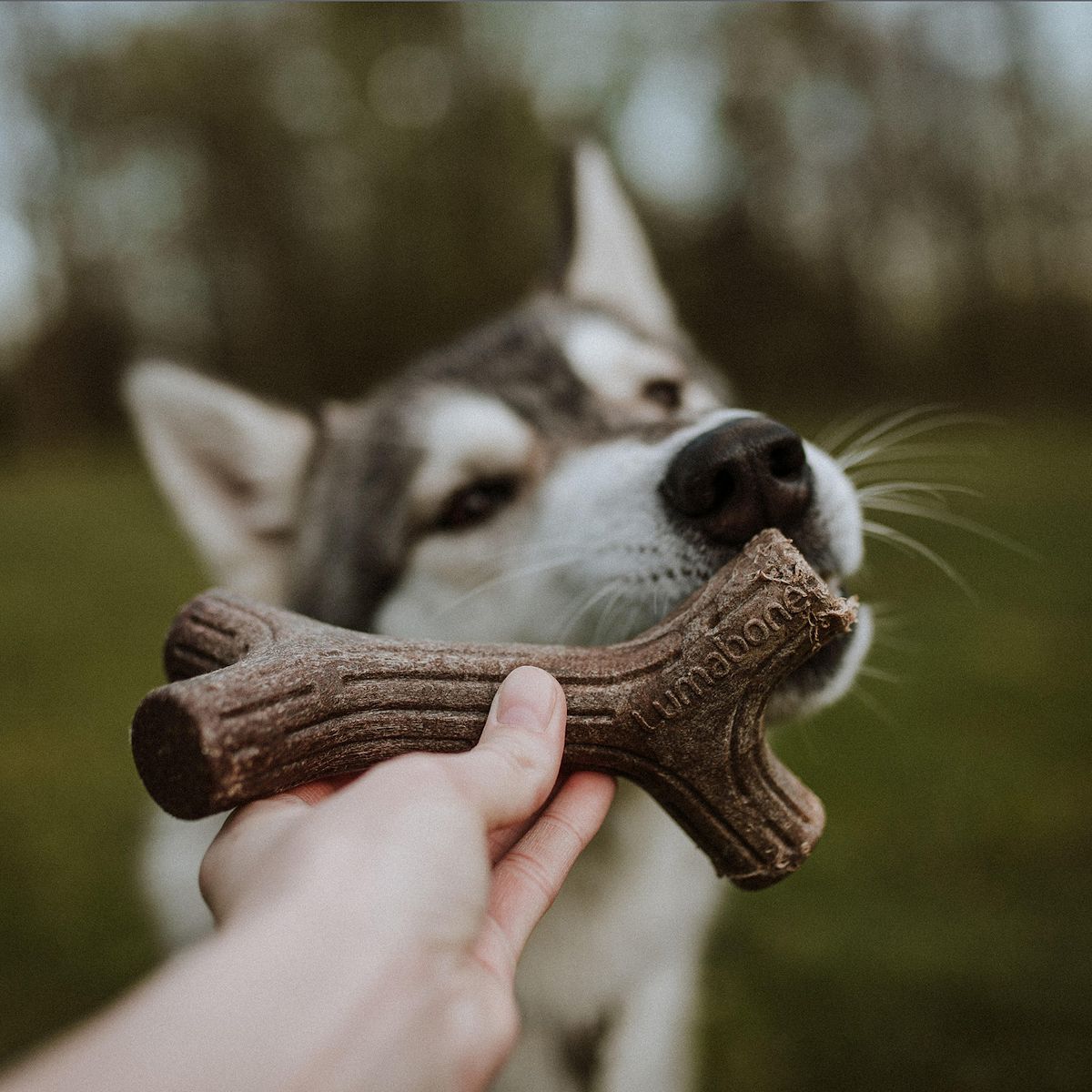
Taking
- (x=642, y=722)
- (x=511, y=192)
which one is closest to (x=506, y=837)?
(x=642, y=722)

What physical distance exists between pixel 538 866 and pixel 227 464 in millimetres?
1664

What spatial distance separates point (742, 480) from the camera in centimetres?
163

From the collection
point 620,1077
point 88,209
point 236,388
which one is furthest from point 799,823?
point 88,209

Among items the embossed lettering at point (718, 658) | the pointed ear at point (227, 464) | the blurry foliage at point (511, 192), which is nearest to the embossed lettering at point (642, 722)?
the embossed lettering at point (718, 658)

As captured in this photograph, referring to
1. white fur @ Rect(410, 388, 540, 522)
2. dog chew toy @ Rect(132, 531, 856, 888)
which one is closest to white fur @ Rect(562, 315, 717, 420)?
white fur @ Rect(410, 388, 540, 522)

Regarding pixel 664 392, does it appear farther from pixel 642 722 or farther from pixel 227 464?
pixel 642 722

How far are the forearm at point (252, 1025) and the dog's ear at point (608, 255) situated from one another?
2269 millimetres

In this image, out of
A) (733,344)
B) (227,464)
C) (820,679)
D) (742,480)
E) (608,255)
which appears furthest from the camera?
(733,344)

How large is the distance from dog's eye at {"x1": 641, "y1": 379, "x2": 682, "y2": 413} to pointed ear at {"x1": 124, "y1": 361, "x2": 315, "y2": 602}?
3.12ft

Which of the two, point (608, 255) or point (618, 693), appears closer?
point (618, 693)

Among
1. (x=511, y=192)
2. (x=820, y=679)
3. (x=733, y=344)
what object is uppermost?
(x=820, y=679)

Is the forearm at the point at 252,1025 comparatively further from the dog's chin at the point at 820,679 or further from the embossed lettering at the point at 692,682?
the dog's chin at the point at 820,679

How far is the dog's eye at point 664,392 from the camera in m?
2.46

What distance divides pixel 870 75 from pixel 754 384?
14.5ft
